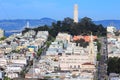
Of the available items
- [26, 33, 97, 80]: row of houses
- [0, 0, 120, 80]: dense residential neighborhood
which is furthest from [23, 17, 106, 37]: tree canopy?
[26, 33, 97, 80]: row of houses

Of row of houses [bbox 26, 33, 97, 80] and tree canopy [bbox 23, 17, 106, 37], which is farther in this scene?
tree canopy [bbox 23, 17, 106, 37]

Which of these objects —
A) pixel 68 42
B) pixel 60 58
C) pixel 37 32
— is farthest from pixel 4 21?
pixel 60 58

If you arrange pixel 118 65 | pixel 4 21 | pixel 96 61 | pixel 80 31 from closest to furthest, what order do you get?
pixel 118 65 < pixel 96 61 < pixel 80 31 < pixel 4 21

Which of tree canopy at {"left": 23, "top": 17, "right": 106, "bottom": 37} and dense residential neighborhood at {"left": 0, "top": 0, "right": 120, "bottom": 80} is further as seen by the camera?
tree canopy at {"left": 23, "top": 17, "right": 106, "bottom": 37}

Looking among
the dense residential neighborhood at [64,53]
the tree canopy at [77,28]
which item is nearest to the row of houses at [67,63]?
the dense residential neighborhood at [64,53]

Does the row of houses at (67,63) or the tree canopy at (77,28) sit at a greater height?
the tree canopy at (77,28)

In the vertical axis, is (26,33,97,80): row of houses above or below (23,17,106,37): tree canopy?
below

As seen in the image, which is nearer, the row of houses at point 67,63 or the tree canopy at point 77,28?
the row of houses at point 67,63

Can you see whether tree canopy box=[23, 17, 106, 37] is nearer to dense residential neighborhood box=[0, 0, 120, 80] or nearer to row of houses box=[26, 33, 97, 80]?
dense residential neighborhood box=[0, 0, 120, 80]

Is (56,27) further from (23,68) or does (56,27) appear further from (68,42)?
(23,68)

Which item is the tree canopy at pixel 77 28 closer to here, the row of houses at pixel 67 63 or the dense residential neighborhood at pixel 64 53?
the dense residential neighborhood at pixel 64 53

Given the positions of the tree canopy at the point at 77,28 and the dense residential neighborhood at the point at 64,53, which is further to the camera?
the tree canopy at the point at 77,28
